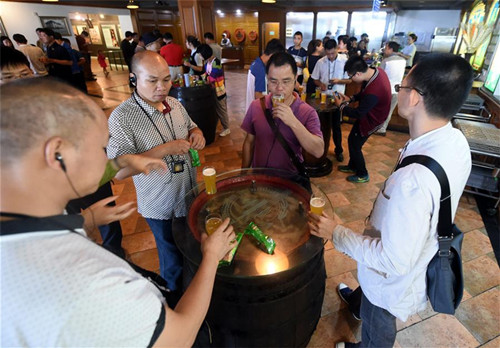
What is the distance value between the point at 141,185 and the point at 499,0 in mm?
7985

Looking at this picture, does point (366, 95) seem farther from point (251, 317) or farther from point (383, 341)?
point (251, 317)

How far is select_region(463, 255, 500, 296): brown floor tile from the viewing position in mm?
2287

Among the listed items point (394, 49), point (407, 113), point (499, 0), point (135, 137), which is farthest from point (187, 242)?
point (499, 0)

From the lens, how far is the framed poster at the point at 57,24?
1227cm

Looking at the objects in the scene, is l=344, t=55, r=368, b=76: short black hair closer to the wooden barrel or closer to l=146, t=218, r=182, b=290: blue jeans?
the wooden barrel

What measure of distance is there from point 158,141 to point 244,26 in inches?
615

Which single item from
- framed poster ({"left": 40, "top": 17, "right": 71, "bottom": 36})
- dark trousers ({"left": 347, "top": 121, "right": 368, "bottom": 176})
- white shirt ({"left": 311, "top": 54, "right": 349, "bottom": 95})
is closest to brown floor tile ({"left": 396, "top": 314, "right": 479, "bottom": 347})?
dark trousers ({"left": 347, "top": 121, "right": 368, "bottom": 176})

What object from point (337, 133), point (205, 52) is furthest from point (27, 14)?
point (337, 133)

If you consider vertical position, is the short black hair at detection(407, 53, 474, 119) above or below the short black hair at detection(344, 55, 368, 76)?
above

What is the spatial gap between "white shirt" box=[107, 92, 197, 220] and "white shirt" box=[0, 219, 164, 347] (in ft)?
3.53

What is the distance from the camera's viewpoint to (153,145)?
174 cm

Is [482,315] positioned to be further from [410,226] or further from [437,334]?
[410,226]

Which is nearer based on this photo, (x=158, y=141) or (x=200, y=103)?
(x=158, y=141)

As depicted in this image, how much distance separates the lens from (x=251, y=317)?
1.27m
